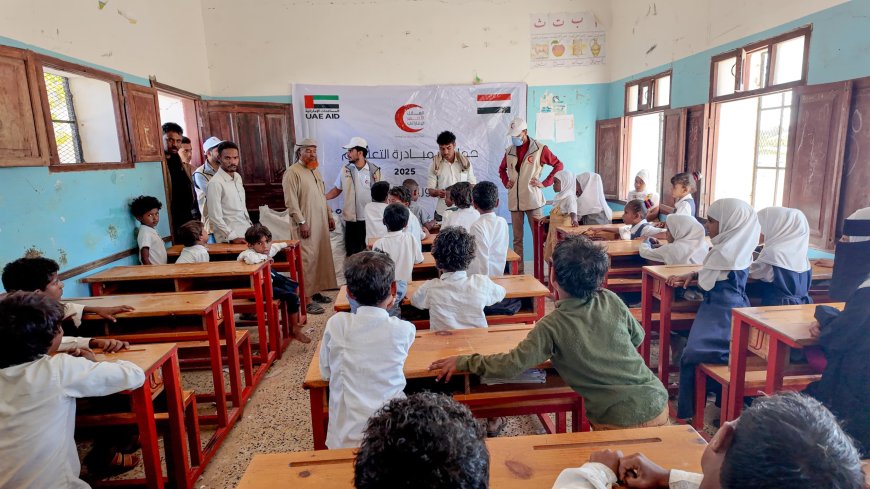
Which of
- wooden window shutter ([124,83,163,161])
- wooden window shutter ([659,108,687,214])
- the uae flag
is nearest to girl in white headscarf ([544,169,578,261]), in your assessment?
wooden window shutter ([659,108,687,214])

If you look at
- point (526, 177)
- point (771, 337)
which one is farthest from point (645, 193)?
point (771, 337)

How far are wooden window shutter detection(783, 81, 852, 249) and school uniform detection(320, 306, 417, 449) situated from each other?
2.94 m

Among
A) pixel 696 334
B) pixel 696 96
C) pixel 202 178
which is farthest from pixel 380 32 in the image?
pixel 696 334

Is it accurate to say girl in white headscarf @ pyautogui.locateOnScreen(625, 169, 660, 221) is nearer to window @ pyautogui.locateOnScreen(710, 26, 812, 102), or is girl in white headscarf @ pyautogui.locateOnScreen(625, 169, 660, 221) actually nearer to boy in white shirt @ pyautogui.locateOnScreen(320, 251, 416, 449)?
window @ pyautogui.locateOnScreen(710, 26, 812, 102)

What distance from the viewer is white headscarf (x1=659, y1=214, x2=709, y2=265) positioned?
305 centimetres

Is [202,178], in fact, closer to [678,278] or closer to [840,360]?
[678,278]

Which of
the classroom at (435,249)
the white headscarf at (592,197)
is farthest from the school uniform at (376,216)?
the white headscarf at (592,197)

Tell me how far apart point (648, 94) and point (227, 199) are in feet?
14.2

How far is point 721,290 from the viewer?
2428mm

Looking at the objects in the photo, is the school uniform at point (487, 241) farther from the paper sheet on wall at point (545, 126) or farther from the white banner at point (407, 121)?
the paper sheet on wall at point (545, 126)

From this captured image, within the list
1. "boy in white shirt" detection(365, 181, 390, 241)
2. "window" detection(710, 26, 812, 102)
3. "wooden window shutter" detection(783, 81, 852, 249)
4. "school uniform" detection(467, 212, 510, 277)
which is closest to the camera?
"wooden window shutter" detection(783, 81, 852, 249)

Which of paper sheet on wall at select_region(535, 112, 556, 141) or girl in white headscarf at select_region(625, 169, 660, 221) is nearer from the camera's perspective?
girl in white headscarf at select_region(625, 169, 660, 221)

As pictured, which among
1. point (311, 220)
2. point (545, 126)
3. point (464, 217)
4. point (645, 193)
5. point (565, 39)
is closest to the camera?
point (464, 217)

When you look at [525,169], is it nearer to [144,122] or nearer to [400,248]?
[400,248]
